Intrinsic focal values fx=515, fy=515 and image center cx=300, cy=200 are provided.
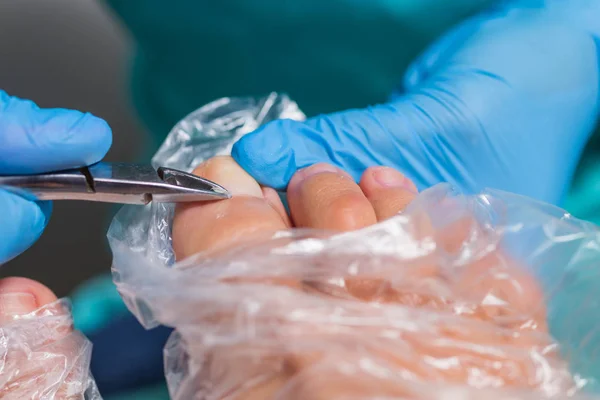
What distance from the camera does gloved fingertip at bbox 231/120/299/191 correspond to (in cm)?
73

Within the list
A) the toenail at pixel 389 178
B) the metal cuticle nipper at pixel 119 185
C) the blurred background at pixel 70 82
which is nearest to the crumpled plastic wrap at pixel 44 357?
the metal cuticle nipper at pixel 119 185

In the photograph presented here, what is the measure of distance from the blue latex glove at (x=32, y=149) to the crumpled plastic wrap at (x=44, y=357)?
0.31ft

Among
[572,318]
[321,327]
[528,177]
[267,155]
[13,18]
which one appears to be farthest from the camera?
[13,18]

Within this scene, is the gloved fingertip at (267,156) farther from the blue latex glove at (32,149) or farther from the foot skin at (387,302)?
the blue latex glove at (32,149)

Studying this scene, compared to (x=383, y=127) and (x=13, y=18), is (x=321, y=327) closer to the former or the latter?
(x=383, y=127)

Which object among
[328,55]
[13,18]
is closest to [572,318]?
[328,55]

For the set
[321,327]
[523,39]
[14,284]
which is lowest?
[14,284]

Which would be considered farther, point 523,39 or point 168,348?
point 523,39

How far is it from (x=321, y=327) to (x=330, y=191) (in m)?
0.23

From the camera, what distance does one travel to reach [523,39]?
2.97 ft

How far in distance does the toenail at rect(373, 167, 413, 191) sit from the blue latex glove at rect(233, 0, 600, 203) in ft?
0.28

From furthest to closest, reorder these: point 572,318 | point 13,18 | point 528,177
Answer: point 13,18
point 528,177
point 572,318

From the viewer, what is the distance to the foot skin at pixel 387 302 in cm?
43

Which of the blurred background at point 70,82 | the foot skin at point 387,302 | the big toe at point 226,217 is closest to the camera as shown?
the foot skin at point 387,302
